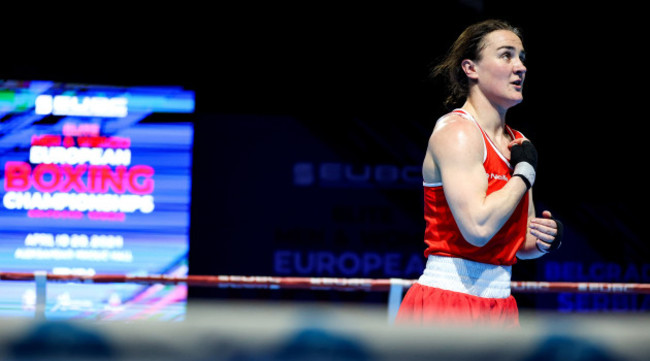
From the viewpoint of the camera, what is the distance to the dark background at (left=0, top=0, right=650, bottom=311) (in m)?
5.64

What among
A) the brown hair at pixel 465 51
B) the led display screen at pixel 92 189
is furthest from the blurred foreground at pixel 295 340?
the led display screen at pixel 92 189

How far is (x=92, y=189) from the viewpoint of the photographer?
5508 millimetres

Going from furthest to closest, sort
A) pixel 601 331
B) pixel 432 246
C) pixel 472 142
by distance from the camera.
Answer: pixel 432 246
pixel 472 142
pixel 601 331

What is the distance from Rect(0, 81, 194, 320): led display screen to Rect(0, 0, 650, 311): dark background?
215 mm

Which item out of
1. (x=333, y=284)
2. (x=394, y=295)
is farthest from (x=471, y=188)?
(x=333, y=284)

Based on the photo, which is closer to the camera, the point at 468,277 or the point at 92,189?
the point at 468,277

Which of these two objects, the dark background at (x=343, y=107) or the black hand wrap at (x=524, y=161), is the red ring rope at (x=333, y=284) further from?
the black hand wrap at (x=524, y=161)

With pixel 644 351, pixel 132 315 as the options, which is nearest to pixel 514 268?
pixel 132 315

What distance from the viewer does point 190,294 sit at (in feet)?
19.1

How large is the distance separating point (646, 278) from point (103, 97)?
4.56m

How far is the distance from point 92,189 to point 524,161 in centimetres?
423

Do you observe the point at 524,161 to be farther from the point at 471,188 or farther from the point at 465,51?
the point at 465,51

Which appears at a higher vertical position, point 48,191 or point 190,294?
point 48,191

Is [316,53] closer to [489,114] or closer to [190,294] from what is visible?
[190,294]
